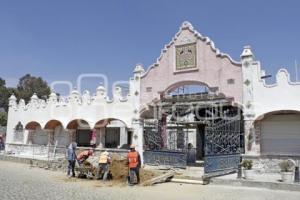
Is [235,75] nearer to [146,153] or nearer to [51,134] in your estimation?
[146,153]

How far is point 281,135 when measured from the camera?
1694 centimetres

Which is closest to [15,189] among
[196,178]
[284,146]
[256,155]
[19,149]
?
[196,178]

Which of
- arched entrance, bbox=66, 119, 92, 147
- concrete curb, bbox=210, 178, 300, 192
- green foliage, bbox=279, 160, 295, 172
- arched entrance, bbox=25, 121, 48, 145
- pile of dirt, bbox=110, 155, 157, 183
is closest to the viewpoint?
concrete curb, bbox=210, 178, 300, 192

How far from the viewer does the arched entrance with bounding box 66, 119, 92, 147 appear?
86.6 ft

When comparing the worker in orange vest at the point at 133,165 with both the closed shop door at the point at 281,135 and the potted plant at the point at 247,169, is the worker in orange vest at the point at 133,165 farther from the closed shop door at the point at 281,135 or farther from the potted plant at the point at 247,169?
the closed shop door at the point at 281,135

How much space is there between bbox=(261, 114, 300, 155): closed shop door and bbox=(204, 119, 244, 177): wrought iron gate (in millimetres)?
1195

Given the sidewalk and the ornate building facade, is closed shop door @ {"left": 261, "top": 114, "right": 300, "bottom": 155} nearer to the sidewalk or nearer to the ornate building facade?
the ornate building facade

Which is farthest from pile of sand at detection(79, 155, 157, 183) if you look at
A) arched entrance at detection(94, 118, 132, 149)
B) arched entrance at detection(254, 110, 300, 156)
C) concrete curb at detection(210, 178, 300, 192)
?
arched entrance at detection(94, 118, 132, 149)

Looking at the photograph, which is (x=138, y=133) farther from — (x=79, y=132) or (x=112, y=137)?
(x=79, y=132)

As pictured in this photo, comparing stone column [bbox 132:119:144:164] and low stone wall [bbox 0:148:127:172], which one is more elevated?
stone column [bbox 132:119:144:164]

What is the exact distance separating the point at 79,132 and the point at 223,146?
14.3 meters

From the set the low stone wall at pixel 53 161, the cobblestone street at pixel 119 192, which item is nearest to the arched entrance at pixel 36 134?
the low stone wall at pixel 53 161

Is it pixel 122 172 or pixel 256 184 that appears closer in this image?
pixel 256 184

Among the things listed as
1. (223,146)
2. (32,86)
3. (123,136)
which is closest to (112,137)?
(123,136)
